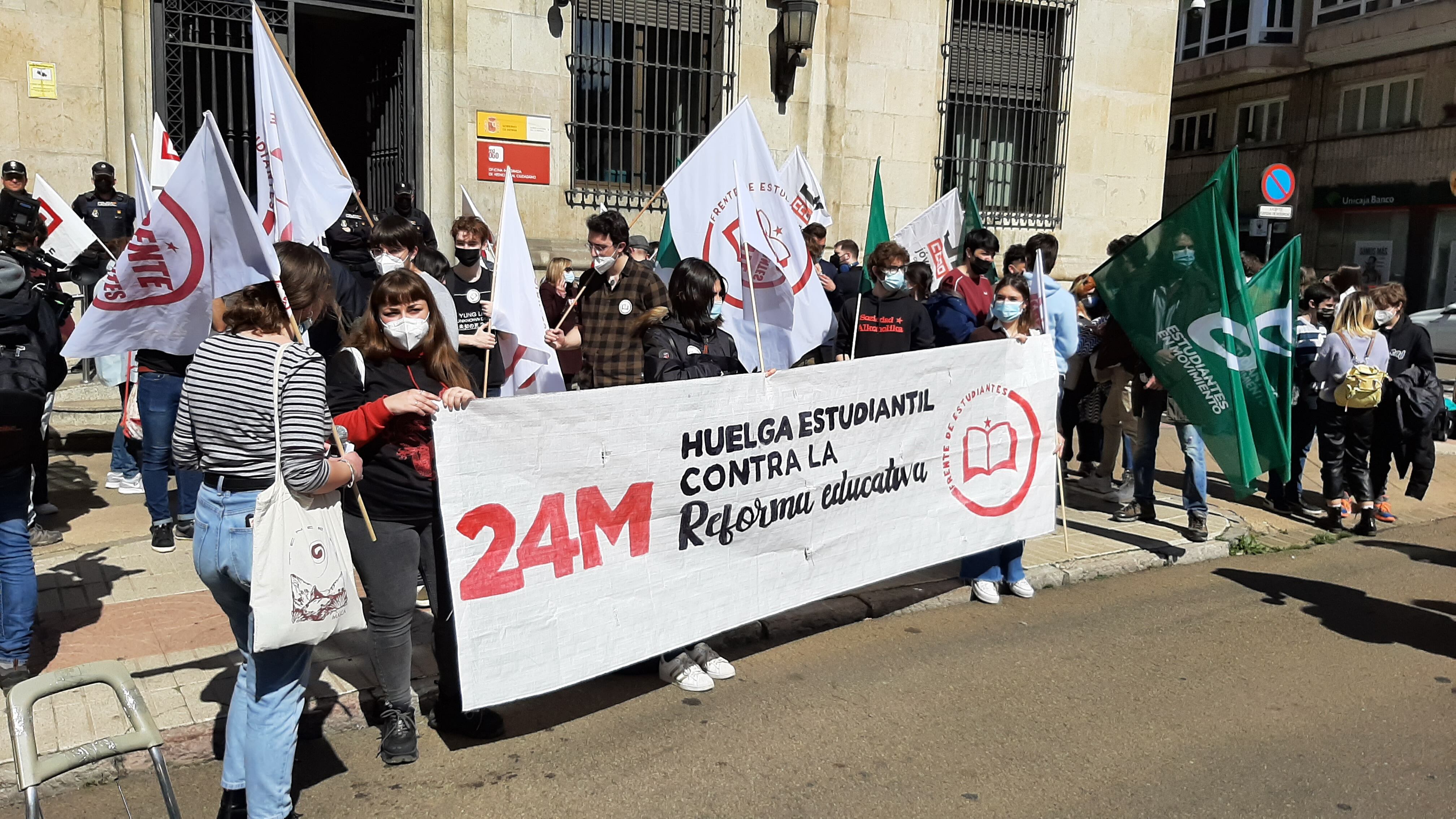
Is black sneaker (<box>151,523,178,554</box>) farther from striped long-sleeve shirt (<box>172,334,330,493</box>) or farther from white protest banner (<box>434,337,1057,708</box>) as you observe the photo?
striped long-sleeve shirt (<box>172,334,330,493</box>)

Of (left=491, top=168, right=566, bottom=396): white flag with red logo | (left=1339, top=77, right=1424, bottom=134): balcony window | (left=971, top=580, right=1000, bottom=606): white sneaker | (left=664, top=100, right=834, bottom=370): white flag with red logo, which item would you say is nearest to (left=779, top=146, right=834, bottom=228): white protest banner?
(left=664, top=100, right=834, bottom=370): white flag with red logo

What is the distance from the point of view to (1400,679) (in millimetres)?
5336

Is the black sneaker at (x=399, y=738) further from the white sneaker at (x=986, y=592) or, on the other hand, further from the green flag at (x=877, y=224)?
the green flag at (x=877, y=224)

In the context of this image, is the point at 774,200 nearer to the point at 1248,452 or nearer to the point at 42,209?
the point at 1248,452

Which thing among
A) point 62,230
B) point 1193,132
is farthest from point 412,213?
point 1193,132

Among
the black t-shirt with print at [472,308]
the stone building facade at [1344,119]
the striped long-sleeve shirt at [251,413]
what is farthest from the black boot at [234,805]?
the stone building facade at [1344,119]

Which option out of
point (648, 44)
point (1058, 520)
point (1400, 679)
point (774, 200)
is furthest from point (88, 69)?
point (1400, 679)

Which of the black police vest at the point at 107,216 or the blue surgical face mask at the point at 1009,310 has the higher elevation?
the black police vest at the point at 107,216

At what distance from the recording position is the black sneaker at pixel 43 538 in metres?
6.41

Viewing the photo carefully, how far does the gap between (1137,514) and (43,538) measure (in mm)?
6939

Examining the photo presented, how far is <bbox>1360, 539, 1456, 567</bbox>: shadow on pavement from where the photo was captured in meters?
7.57

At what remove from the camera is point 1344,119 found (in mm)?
29719

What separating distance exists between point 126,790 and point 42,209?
523 cm

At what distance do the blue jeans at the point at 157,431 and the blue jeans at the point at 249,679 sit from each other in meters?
3.17
